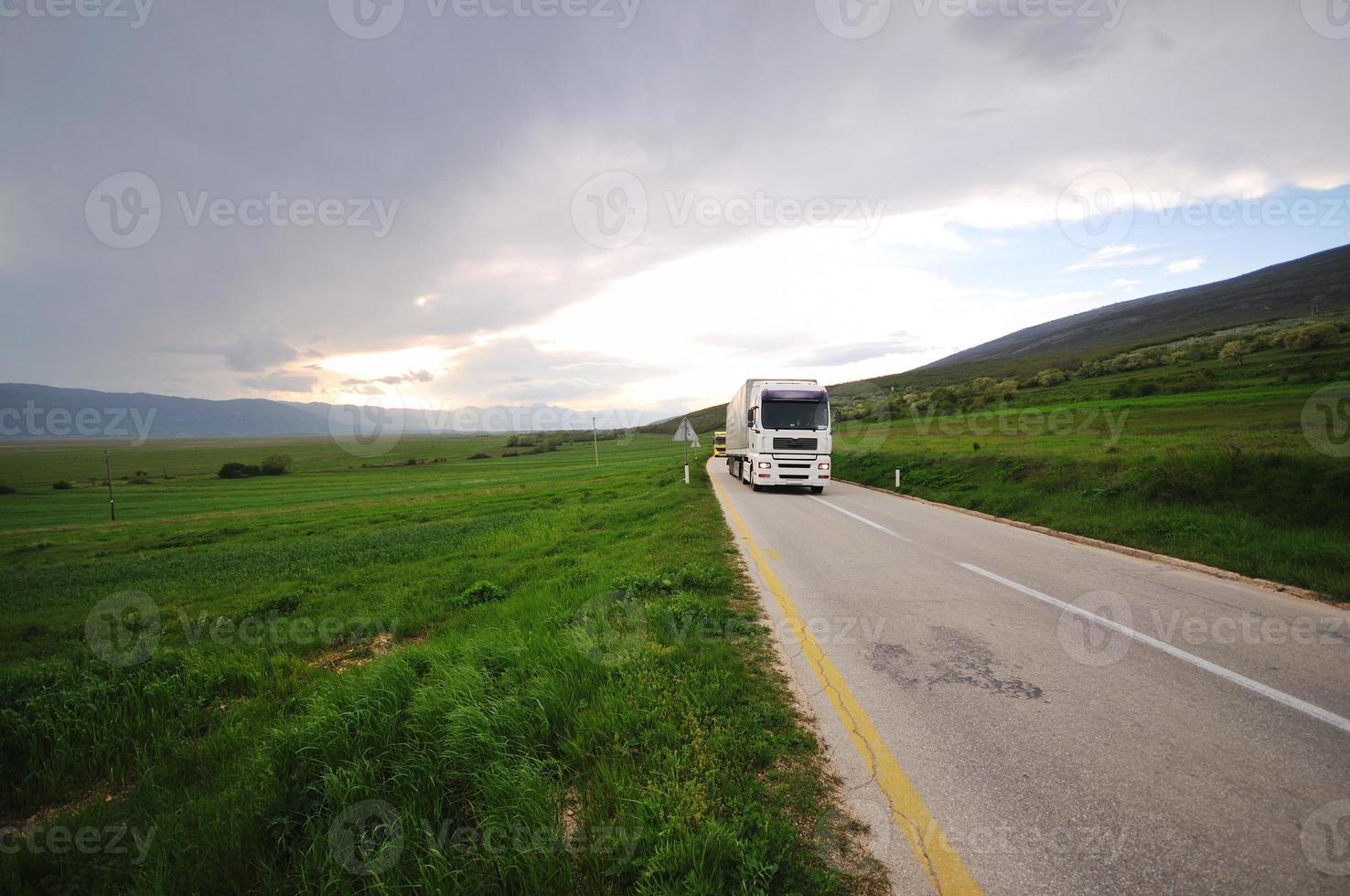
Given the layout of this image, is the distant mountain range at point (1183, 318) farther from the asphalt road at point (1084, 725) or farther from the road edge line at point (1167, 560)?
the asphalt road at point (1084, 725)

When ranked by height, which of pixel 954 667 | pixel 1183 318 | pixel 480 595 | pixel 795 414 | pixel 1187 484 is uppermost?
pixel 1183 318

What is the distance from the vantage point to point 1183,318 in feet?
357

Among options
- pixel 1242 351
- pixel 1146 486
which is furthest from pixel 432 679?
Result: pixel 1242 351

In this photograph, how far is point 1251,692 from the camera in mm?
3734

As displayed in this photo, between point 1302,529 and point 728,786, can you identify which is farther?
point 1302,529

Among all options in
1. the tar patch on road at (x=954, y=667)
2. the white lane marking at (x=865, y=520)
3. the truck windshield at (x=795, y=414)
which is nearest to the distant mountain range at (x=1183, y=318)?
the truck windshield at (x=795, y=414)

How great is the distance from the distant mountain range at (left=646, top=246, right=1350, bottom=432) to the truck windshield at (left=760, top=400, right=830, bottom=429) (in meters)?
70.3

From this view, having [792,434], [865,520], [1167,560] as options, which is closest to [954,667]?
[1167,560]

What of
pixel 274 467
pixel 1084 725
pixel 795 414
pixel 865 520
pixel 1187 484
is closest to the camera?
pixel 1084 725

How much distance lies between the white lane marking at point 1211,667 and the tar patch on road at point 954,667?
1.48m

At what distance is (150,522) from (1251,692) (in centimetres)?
4614

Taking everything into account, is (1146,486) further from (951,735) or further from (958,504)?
(951,735)

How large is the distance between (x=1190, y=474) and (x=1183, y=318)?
144 m

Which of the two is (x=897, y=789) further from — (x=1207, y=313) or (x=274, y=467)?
(x=1207, y=313)
